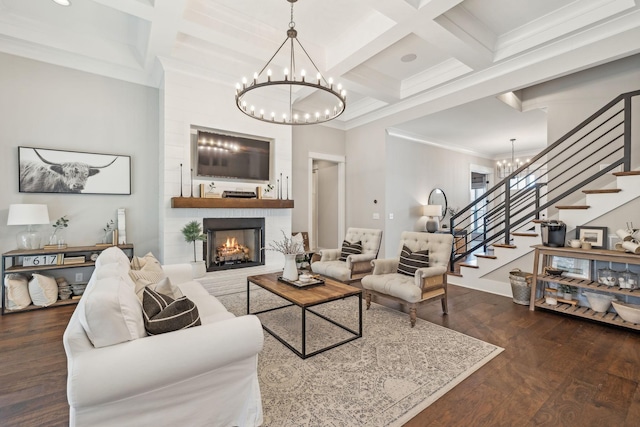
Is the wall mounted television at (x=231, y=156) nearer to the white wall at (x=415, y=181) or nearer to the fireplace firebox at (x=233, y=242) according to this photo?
the fireplace firebox at (x=233, y=242)

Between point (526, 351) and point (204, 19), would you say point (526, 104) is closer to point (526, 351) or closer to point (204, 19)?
point (526, 351)

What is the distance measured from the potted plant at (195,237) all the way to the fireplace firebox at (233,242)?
26 centimetres

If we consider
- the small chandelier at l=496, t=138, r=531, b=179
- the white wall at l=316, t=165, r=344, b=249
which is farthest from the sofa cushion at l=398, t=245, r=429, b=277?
the small chandelier at l=496, t=138, r=531, b=179

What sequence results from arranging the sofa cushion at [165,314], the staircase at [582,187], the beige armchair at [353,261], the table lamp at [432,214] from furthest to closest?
the table lamp at [432,214] < the beige armchair at [353,261] < the staircase at [582,187] < the sofa cushion at [165,314]

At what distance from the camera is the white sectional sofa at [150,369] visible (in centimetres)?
126

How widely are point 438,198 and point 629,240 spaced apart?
4.26m

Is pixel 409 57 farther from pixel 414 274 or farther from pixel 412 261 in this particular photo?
pixel 414 274

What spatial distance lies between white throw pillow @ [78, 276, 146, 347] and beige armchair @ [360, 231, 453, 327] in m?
2.46

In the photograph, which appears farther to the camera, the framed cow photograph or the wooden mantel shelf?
the wooden mantel shelf

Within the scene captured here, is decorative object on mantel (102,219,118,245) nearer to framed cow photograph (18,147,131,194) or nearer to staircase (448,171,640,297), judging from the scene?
framed cow photograph (18,147,131,194)

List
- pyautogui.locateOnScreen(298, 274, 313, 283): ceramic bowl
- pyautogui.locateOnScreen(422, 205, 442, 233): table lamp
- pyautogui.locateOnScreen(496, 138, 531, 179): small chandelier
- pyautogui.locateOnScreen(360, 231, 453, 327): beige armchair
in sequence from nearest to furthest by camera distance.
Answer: pyautogui.locateOnScreen(298, 274, 313, 283): ceramic bowl < pyautogui.locateOnScreen(360, 231, 453, 327): beige armchair < pyautogui.locateOnScreen(422, 205, 442, 233): table lamp < pyautogui.locateOnScreen(496, 138, 531, 179): small chandelier

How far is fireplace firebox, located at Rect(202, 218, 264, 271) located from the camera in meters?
4.66

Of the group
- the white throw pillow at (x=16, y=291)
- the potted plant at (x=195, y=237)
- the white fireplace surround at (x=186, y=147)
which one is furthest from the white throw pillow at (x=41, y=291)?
the potted plant at (x=195, y=237)

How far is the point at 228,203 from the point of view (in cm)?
448
